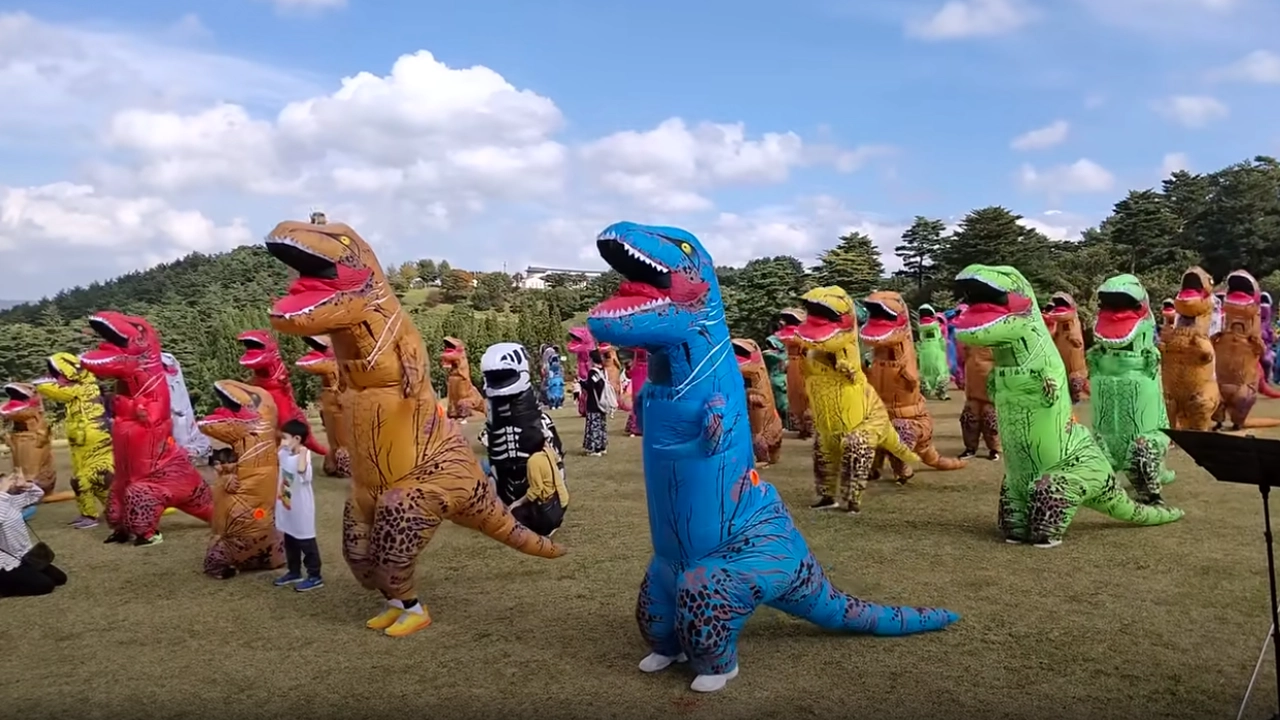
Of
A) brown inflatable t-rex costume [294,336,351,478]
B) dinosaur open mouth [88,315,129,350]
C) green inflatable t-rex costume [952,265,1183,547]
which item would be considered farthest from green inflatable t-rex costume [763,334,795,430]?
dinosaur open mouth [88,315,129,350]

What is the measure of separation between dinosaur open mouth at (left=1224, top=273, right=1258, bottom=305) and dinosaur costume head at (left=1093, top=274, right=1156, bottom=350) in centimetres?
473

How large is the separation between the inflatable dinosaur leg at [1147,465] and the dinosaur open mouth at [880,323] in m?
2.76

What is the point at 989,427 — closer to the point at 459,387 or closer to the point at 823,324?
the point at 823,324

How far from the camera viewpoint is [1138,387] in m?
7.29

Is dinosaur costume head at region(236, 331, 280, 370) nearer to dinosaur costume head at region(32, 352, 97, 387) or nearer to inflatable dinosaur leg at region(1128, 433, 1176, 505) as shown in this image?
dinosaur costume head at region(32, 352, 97, 387)

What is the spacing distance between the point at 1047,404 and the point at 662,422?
3649 mm

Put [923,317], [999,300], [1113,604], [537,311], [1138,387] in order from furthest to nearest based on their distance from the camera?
[537,311], [923,317], [1138,387], [999,300], [1113,604]

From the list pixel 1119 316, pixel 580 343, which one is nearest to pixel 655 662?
pixel 1119 316

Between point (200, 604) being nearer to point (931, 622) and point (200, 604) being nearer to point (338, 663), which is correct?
point (338, 663)

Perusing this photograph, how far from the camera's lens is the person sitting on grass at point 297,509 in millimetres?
6336

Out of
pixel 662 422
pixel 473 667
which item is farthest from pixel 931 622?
pixel 473 667

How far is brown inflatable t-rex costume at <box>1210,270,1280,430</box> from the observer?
10.9 metres

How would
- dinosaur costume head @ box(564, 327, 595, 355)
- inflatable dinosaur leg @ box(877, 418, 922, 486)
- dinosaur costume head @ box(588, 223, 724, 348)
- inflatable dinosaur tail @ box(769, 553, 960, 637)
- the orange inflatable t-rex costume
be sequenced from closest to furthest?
dinosaur costume head @ box(588, 223, 724, 348) < inflatable dinosaur tail @ box(769, 553, 960, 637) < inflatable dinosaur leg @ box(877, 418, 922, 486) < the orange inflatable t-rex costume < dinosaur costume head @ box(564, 327, 595, 355)

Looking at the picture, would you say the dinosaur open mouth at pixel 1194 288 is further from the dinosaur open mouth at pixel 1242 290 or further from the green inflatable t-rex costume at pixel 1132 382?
the green inflatable t-rex costume at pixel 1132 382
